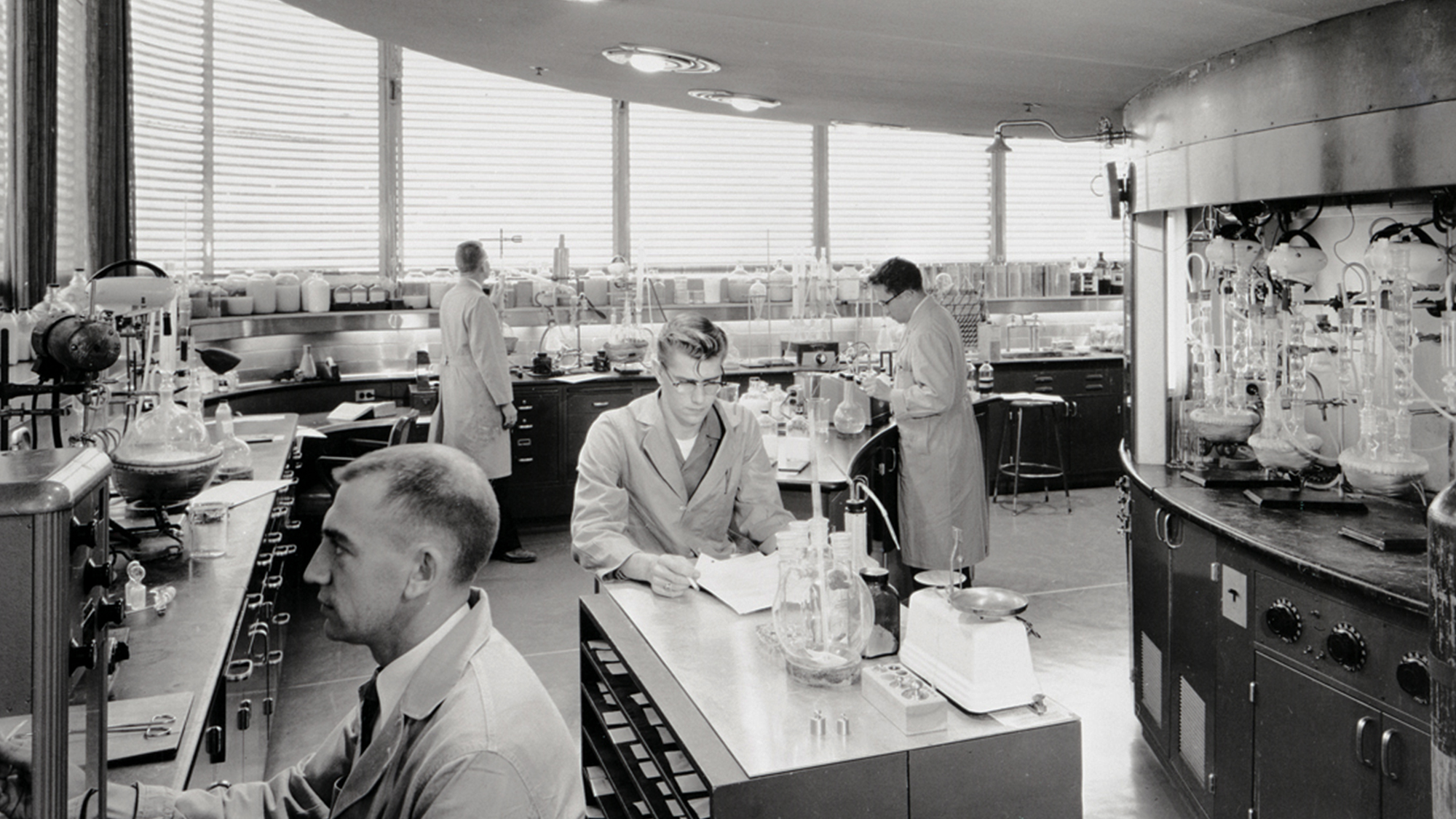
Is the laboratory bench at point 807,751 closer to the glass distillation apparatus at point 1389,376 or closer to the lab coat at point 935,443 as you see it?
the glass distillation apparatus at point 1389,376

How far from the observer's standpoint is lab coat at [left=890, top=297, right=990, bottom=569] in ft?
18.0

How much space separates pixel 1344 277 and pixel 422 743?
3.44m

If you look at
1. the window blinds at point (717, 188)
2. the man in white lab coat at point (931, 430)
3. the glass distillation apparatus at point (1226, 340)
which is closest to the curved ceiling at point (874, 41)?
the glass distillation apparatus at point (1226, 340)

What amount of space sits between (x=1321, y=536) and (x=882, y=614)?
148 centimetres

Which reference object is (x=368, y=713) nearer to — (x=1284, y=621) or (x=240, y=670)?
(x=240, y=670)

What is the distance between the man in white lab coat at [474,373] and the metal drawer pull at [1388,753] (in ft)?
16.6

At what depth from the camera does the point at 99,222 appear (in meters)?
5.55

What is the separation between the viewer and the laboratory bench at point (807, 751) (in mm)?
1901

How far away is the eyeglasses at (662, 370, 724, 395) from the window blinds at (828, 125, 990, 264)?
7338 mm

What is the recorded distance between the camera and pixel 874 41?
454 cm

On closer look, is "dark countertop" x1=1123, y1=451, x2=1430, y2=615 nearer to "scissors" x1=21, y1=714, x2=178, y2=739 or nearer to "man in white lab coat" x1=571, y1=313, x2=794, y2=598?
"man in white lab coat" x1=571, y1=313, x2=794, y2=598

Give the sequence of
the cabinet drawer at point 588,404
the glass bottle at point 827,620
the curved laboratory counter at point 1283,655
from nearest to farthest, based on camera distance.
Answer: the glass bottle at point 827,620
the curved laboratory counter at point 1283,655
the cabinet drawer at point 588,404

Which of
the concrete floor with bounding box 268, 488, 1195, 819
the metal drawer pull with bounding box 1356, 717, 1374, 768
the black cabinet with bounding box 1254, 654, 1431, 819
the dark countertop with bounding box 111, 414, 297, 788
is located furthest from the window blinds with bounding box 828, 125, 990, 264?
the metal drawer pull with bounding box 1356, 717, 1374, 768

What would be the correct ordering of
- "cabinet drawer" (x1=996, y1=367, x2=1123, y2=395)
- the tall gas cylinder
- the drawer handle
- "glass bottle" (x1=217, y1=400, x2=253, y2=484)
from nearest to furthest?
the tall gas cylinder < the drawer handle < "glass bottle" (x1=217, y1=400, x2=253, y2=484) < "cabinet drawer" (x1=996, y1=367, x2=1123, y2=395)
